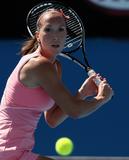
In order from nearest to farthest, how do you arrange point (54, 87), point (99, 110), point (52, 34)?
point (54, 87) → point (52, 34) → point (99, 110)

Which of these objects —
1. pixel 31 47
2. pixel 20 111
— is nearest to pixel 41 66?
pixel 20 111

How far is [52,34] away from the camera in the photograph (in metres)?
3.17

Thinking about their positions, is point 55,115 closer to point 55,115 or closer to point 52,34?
point 55,115

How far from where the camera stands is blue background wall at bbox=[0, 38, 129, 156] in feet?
18.1

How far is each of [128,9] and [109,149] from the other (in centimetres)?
117

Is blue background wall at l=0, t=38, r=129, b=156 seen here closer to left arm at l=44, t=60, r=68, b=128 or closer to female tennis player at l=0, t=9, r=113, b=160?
left arm at l=44, t=60, r=68, b=128

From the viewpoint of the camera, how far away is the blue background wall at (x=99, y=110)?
5.50 meters

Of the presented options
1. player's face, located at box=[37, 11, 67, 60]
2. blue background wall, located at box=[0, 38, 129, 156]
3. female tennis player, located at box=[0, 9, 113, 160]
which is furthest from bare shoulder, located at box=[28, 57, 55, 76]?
blue background wall, located at box=[0, 38, 129, 156]

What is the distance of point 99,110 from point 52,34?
2.44m

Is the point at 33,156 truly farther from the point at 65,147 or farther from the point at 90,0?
the point at 90,0

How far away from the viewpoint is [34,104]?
311cm

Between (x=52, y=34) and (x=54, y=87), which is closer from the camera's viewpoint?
(x=54, y=87)

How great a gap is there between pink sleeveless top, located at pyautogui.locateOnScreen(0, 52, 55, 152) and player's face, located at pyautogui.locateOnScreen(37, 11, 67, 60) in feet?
0.27

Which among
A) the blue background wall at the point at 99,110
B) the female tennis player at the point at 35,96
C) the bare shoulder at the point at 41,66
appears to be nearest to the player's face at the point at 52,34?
the female tennis player at the point at 35,96
